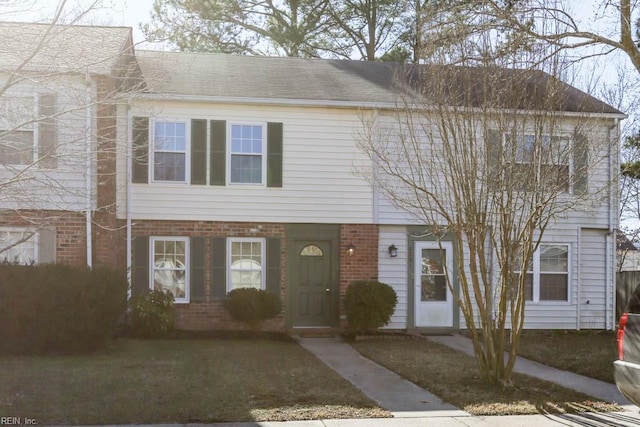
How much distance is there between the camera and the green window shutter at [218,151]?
15.6m

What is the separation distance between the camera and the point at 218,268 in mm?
15641

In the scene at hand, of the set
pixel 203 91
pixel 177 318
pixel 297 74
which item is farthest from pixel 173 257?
pixel 297 74

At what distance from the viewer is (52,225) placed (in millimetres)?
13922

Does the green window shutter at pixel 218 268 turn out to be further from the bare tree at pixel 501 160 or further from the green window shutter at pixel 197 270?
the bare tree at pixel 501 160

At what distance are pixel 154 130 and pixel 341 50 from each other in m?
15.0

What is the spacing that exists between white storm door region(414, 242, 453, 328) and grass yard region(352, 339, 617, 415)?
3.32 metres

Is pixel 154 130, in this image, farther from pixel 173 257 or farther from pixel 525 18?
pixel 525 18

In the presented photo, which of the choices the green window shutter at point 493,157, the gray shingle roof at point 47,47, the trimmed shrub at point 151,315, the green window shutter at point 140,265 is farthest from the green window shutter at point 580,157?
the green window shutter at point 140,265

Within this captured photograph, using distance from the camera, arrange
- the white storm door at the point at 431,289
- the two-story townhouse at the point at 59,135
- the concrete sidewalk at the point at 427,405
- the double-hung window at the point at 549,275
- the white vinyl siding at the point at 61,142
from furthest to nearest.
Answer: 1. the double-hung window at the point at 549,275
2. the white storm door at the point at 431,289
3. the white vinyl siding at the point at 61,142
4. the two-story townhouse at the point at 59,135
5. the concrete sidewalk at the point at 427,405

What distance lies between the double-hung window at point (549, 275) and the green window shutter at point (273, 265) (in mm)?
5714

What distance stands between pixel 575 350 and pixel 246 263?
6910 millimetres

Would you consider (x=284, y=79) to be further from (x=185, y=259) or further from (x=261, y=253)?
(x=185, y=259)

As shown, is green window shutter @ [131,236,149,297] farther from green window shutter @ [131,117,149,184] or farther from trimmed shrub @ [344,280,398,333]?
trimmed shrub @ [344,280,398,333]

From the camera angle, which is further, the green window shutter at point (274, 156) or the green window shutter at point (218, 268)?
the green window shutter at point (274, 156)
